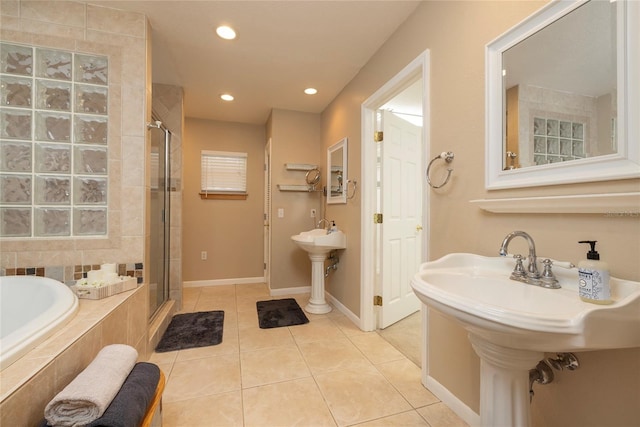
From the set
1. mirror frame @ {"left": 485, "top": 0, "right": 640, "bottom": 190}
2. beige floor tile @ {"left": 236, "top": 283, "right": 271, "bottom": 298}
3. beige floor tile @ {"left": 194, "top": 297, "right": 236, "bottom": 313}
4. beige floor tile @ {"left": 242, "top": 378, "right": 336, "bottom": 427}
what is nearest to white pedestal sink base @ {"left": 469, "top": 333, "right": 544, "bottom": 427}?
mirror frame @ {"left": 485, "top": 0, "right": 640, "bottom": 190}

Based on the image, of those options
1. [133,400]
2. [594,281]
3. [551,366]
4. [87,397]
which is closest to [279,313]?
[133,400]

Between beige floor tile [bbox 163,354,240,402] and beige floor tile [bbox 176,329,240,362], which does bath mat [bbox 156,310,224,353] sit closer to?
beige floor tile [bbox 176,329,240,362]

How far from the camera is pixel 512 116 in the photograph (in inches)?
44.0

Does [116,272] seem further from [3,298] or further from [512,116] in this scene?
[512,116]

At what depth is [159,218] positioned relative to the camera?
242 centimetres

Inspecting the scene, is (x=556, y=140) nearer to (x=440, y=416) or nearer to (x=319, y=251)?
(x=440, y=416)

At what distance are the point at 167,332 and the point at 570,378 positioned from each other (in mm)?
2659

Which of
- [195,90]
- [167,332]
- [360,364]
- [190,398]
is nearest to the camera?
[190,398]

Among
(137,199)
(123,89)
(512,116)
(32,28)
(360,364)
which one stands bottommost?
(360,364)

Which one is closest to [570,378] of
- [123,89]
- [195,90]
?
[123,89]

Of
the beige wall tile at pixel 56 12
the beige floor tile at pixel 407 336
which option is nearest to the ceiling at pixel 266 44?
the beige wall tile at pixel 56 12

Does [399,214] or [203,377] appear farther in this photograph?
[399,214]

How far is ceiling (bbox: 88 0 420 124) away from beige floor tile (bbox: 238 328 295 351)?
2406mm

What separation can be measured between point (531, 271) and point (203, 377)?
6.22 ft
